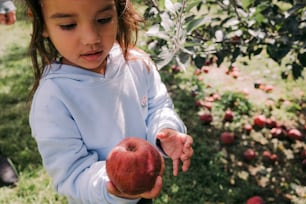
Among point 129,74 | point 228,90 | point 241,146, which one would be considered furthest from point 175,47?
point 228,90

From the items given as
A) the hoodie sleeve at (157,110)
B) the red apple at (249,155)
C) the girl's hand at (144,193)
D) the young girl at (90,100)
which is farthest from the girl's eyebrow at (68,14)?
the red apple at (249,155)

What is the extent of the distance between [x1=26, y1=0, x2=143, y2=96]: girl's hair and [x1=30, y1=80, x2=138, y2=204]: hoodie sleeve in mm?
180

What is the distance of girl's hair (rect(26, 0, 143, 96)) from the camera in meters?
1.24

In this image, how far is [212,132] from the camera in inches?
118

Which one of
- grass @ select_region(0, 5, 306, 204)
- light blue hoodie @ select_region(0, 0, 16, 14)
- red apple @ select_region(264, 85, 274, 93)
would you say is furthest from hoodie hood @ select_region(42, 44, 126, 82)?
red apple @ select_region(264, 85, 274, 93)

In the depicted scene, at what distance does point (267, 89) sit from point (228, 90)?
1.09 feet

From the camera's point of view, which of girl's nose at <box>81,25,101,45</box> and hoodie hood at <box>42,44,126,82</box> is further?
hoodie hood at <box>42,44,126,82</box>

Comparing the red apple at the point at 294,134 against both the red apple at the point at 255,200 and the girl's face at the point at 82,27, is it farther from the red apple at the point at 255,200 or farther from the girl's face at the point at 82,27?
the girl's face at the point at 82,27

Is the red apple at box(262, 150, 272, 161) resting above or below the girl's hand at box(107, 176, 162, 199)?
below

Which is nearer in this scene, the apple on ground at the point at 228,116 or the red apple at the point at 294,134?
the red apple at the point at 294,134

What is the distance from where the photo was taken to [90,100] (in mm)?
1251

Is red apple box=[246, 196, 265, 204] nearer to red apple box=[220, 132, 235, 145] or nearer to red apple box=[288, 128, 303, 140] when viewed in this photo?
red apple box=[220, 132, 235, 145]

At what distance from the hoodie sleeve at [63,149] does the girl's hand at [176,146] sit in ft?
0.70

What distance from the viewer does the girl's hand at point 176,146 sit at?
1255mm
